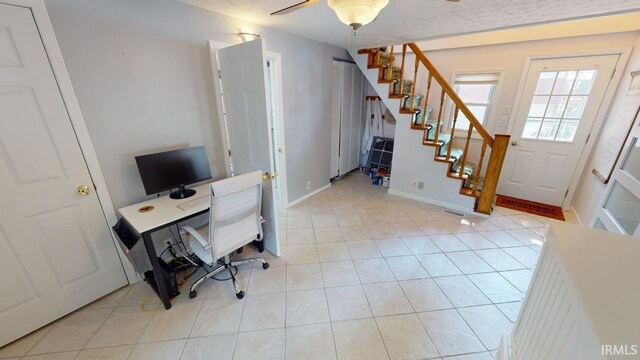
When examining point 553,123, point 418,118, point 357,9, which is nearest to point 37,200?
point 357,9

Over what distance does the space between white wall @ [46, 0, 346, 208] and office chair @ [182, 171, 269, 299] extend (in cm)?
81

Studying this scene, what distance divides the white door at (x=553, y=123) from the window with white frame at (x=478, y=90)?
0.39 metres

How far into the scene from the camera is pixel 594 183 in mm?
2707

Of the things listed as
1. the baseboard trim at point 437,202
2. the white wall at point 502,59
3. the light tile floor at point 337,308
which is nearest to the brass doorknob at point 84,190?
the light tile floor at point 337,308

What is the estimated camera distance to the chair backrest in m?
1.58

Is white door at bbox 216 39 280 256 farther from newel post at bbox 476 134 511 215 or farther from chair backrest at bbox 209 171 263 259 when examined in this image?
newel post at bbox 476 134 511 215

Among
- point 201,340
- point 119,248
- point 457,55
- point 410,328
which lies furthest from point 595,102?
point 119,248

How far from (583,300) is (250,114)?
215 centimetres

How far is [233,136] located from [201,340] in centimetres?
172

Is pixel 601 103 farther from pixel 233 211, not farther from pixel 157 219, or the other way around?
pixel 157 219

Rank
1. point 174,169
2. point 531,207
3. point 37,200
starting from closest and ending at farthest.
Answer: point 37,200, point 174,169, point 531,207

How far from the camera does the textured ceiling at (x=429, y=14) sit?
1741 mm

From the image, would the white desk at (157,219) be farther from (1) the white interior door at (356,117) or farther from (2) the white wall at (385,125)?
(2) the white wall at (385,125)

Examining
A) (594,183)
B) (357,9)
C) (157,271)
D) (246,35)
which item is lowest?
(157,271)
